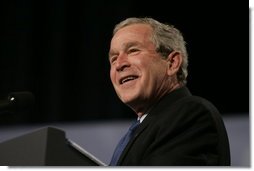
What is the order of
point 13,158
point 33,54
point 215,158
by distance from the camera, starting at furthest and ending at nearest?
point 33,54 < point 13,158 < point 215,158

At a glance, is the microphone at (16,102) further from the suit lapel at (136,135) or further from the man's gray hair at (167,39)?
A: the man's gray hair at (167,39)

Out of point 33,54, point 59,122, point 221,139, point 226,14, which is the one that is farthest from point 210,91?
point 33,54

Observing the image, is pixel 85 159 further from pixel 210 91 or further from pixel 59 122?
pixel 210 91

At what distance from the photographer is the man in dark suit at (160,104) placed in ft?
5.42

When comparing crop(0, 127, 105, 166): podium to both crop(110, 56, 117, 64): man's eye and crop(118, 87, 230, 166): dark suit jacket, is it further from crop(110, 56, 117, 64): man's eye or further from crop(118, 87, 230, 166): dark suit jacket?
crop(110, 56, 117, 64): man's eye

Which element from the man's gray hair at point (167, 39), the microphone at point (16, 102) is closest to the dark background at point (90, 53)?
the man's gray hair at point (167, 39)

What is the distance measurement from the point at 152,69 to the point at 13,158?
1.91 ft

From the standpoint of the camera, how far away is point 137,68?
73.1 inches

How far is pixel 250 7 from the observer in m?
1.81

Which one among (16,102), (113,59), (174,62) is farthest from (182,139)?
(16,102)

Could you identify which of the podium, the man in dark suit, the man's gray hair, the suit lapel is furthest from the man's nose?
the podium

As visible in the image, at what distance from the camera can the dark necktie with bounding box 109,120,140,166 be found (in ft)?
5.82

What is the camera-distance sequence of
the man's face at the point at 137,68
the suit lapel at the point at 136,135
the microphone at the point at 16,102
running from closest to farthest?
1. the microphone at the point at 16,102
2. the suit lapel at the point at 136,135
3. the man's face at the point at 137,68

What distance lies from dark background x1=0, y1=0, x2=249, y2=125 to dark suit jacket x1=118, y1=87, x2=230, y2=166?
7 cm
